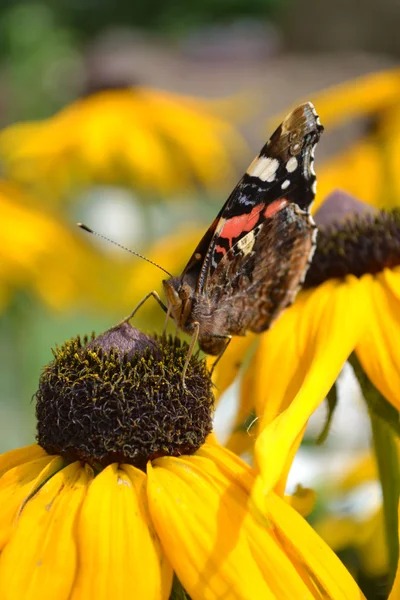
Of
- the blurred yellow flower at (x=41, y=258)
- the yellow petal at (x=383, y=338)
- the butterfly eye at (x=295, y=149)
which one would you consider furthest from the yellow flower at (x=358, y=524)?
the blurred yellow flower at (x=41, y=258)

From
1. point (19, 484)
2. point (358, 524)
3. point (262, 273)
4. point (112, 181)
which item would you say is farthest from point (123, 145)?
point (19, 484)

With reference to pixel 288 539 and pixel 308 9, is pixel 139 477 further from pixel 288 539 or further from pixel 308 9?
pixel 308 9

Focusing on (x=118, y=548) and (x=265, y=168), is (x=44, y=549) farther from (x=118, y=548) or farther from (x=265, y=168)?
(x=265, y=168)

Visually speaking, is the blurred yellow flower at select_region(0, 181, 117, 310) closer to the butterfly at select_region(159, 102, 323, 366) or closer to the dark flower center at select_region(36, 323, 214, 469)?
the butterfly at select_region(159, 102, 323, 366)

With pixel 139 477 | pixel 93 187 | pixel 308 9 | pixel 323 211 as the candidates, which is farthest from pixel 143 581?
pixel 308 9

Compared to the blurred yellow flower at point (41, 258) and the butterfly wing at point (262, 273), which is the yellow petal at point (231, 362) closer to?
the butterfly wing at point (262, 273)

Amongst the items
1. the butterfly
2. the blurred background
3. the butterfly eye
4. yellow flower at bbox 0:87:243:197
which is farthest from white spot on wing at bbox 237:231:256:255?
yellow flower at bbox 0:87:243:197

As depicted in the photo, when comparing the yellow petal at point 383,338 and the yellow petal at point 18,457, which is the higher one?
the yellow petal at point 383,338

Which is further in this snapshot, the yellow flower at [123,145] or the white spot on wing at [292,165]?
the yellow flower at [123,145]
